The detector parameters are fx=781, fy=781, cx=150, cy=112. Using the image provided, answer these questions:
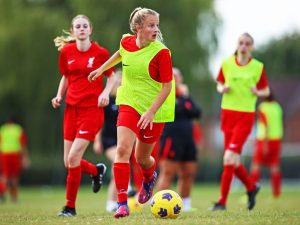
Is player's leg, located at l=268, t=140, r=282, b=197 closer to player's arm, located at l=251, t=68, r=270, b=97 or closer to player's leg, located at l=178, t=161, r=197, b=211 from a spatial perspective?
player's leg, located at l=178, t=161, r=197, b=211

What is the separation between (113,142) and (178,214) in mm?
4856

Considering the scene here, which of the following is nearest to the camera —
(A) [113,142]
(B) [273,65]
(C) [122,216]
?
(C) [122,216]

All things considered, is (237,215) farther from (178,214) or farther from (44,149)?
(44,149)

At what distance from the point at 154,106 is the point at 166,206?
3.98 ft

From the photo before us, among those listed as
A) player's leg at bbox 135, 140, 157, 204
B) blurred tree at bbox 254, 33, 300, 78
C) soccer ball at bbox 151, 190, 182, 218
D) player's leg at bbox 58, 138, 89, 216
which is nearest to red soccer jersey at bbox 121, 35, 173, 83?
player's leg at bbox 135, 140, 157, 204

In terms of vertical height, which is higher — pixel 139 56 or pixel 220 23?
pixel 220 23

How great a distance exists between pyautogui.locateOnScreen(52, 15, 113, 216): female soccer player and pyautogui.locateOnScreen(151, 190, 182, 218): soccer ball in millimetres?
1562

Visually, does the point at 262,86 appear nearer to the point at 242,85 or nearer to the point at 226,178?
the point at 242,85

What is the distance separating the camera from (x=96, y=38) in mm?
32781

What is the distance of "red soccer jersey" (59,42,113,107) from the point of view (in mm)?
10625

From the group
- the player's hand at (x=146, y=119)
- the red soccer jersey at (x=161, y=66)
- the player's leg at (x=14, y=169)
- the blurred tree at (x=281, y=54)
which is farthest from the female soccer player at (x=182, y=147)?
the blurred tree at (x=281, y=54)

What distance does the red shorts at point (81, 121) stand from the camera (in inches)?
412

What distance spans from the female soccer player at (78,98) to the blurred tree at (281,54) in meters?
41.3

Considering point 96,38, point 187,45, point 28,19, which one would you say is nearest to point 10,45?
point 28,19
